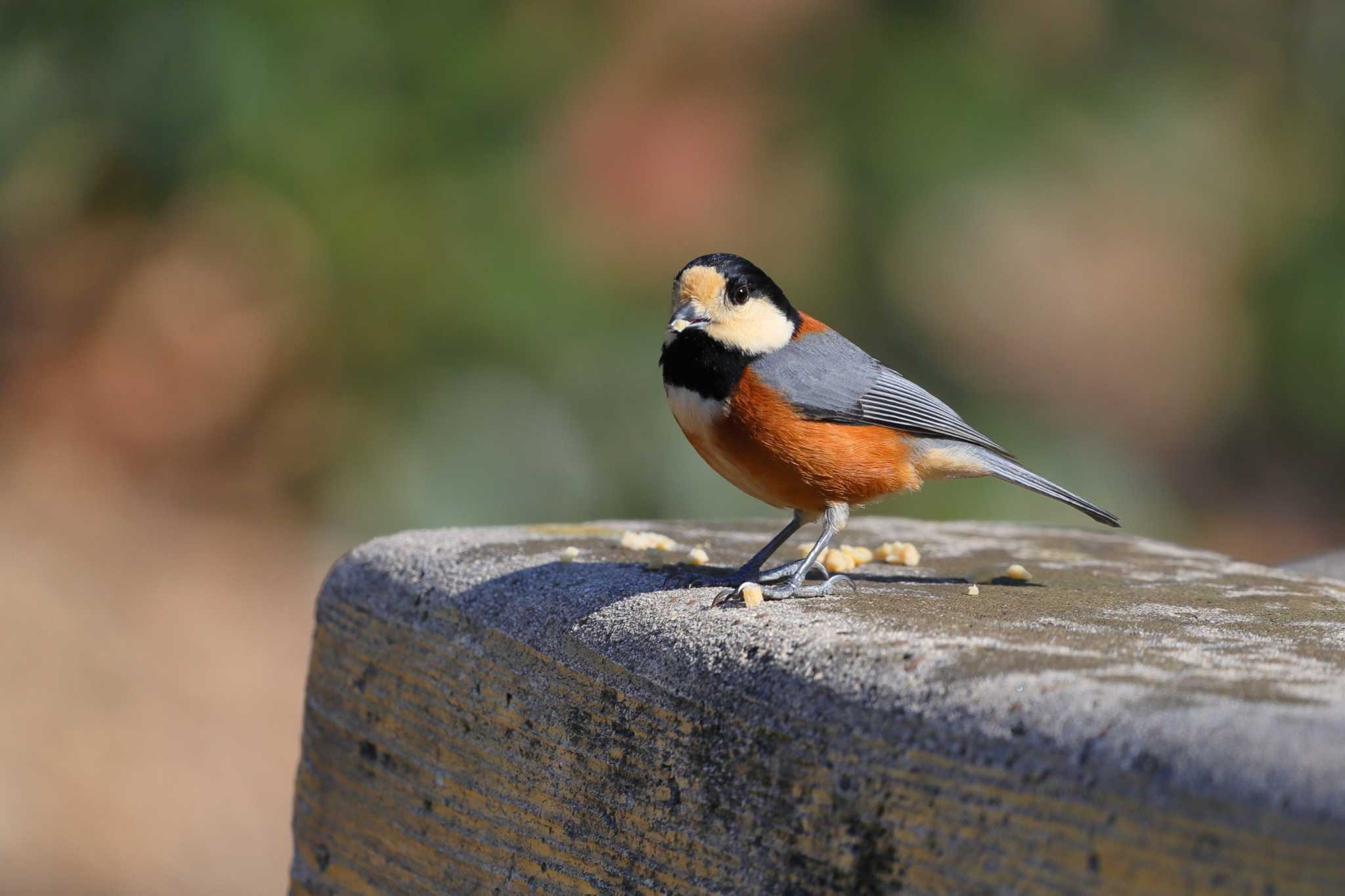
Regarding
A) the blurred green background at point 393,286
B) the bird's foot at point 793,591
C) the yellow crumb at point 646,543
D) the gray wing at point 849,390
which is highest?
the blurred green background at point 393,286

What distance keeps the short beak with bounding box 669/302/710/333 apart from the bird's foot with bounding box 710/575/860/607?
502mm

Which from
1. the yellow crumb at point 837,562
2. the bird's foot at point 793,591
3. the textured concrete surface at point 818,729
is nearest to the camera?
the textured concrete surface at point 818,729

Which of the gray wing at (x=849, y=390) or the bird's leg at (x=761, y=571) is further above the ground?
the gray wing at (x=849, y=390)

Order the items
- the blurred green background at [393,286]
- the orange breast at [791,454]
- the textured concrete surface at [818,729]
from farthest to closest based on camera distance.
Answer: the blurred green background at [393,286] → the orange breast at [791,454] → the textured concrete surface at [818,729]

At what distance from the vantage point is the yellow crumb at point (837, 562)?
2672 mm

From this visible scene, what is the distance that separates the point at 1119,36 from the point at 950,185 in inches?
67.3

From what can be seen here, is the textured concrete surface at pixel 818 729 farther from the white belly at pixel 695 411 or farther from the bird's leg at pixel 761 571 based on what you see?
the white belly at pixel 695 411

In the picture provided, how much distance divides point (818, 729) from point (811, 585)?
784 mm

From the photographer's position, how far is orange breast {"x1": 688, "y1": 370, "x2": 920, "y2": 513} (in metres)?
2.51

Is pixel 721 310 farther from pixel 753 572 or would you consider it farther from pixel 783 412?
pixel 753 572

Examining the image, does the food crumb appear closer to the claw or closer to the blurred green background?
the claw

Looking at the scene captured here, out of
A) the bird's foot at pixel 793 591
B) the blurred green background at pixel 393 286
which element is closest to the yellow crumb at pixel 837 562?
the bird's foot at pixel 793 591

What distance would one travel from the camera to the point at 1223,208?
8.88 meters

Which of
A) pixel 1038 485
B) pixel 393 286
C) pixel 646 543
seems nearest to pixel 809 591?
pixel 646 543
